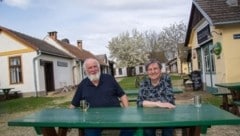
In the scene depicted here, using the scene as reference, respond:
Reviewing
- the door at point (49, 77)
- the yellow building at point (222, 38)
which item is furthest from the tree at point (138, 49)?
the yellow building at point (222, 38)

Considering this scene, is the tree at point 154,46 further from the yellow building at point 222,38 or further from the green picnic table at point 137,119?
the green picnic table at point 137,119

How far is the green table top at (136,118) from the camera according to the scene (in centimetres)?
377

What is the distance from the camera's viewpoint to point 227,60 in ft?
51.1

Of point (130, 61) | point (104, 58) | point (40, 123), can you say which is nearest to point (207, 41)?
point (40, 123)

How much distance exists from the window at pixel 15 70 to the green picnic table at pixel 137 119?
842 inches

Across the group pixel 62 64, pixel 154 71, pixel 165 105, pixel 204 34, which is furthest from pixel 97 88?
pixel 62 64

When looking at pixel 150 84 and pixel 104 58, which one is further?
pixel 104 58

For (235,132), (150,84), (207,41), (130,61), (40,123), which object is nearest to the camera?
(40,123)

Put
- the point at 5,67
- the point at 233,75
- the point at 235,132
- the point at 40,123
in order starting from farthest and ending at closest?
the point at 5,67 < the point at 233,75 < the point at 235,132 < the point at 40,123

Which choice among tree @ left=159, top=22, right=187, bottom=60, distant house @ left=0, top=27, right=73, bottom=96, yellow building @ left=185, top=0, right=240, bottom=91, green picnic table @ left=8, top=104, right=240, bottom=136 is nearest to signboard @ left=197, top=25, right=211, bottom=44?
yellow building @ left=185, top=0, right=240, bottom=91

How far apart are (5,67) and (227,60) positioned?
15.6 meters

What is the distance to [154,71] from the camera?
5078 millimetres

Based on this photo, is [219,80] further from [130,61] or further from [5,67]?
[130,61]

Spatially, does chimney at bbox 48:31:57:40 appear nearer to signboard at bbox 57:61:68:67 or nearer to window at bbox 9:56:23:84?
signboard at bbox 57:61:68:67
